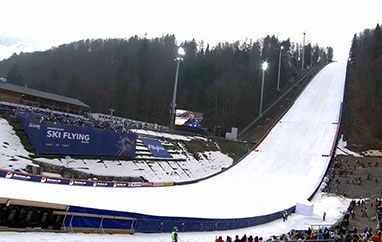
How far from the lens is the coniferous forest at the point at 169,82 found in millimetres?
70125

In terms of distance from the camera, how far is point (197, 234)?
17.1 metres

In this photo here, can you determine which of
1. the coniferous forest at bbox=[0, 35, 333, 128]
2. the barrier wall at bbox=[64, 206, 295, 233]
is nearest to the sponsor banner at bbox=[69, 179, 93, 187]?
the barrier wall at bbox=[64, 206, 295, 233]

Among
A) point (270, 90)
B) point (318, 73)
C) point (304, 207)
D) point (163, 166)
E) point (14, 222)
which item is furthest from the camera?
point (318, 73)

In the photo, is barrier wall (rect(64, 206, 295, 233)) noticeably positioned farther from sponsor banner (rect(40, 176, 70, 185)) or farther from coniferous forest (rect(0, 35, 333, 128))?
coniferous forest (rect(0, 35, 333, 128))

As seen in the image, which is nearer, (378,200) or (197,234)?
(197,234)

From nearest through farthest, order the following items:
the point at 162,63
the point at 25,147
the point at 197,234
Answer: the point at 197,234 → the point at 25,147 → the point at 162,63

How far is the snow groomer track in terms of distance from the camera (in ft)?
50.3

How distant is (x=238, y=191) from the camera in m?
28.4

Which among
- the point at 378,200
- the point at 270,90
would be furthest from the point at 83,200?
the point at 270,90

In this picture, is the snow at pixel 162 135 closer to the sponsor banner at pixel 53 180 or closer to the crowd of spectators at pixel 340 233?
the sponsor banner at pixel 53 180

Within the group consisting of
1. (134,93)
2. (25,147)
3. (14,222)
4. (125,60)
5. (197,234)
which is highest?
(125,60)

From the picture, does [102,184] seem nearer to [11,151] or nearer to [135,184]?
Result: [135,184]

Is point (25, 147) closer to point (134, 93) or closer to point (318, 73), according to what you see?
point (134, 93)

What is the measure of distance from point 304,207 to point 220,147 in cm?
1632
